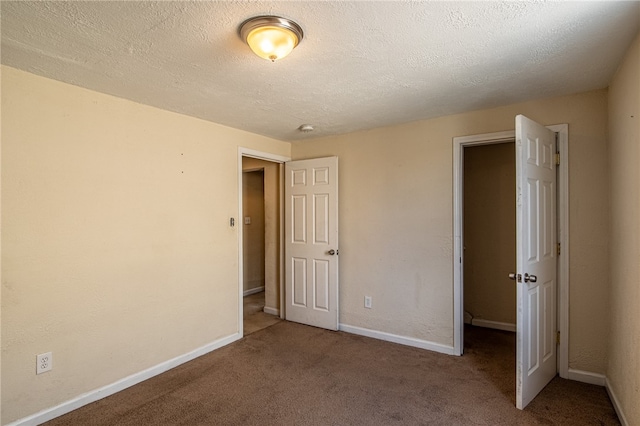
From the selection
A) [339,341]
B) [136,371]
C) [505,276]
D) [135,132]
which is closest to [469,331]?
[505,276]

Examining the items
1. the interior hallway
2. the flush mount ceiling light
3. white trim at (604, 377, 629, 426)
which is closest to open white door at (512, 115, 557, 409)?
white trim at (604, 377, 629, 426)

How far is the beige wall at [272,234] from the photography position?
4.51 metres

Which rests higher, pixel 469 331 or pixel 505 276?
pixel 505 276

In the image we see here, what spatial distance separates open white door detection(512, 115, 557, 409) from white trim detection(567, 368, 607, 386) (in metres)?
0.11

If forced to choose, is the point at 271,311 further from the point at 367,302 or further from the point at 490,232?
the point at 490,232

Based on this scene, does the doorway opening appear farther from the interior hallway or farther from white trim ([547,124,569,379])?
white trim ([547,124,569,379])

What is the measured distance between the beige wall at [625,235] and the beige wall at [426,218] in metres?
0.17

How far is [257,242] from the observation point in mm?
5965

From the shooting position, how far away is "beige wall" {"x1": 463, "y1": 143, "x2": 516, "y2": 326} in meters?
3.95

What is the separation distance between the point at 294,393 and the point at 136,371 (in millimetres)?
1319

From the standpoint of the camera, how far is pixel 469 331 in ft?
12.7

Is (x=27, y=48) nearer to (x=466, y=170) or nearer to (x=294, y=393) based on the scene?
(x=294, y=393)

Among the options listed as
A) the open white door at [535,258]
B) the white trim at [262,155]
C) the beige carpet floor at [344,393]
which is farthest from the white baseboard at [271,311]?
the open white door at [535,258]

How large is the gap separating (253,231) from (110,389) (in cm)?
354
